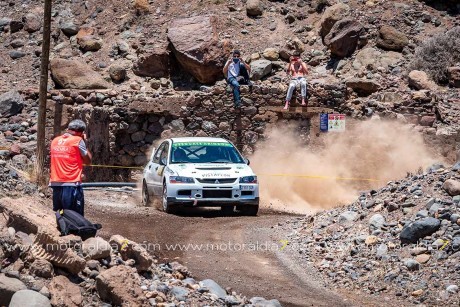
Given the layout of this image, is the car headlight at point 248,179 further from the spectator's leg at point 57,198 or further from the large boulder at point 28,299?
the large boulder at point 28,299

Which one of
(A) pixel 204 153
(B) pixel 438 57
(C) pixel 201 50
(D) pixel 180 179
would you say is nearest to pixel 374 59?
(B) pixel 438 57

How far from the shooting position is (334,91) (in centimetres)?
2475

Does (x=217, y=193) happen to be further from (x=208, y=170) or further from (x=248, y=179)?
(x=248, y=179)

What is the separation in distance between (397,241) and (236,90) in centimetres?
1394

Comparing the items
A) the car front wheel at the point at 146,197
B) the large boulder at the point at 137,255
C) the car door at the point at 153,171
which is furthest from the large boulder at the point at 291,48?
the large boulder at the point at 137,255

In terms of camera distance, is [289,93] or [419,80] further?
[419,80]

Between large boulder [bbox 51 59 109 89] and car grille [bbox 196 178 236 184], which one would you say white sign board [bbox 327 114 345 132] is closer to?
large boulder [bbox 51 59 109 89]

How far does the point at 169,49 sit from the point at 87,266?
2051 cm

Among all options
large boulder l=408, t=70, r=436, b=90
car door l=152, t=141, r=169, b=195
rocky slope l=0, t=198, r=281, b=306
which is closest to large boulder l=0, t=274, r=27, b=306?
rocky slope l=0, t=198, r=281, b=306

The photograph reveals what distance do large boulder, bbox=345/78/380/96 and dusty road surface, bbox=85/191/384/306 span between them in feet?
33.5

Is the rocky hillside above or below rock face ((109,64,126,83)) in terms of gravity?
below

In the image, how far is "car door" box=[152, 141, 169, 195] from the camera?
16.2 metres

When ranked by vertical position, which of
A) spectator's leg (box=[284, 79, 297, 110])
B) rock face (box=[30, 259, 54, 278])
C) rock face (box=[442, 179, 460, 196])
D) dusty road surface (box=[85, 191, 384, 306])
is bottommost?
dusty road surface (box=[85, 191, 384, 306])

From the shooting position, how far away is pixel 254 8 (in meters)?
30.8
